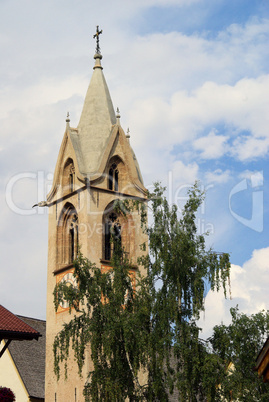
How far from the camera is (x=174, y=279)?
30.0 meters

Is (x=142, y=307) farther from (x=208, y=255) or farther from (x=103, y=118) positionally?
(x=103, y=118)

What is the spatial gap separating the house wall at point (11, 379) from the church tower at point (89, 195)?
1.86 metres

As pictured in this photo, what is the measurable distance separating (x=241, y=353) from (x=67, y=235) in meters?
15.0

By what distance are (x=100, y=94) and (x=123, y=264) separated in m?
20.1

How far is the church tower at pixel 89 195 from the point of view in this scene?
143 feet

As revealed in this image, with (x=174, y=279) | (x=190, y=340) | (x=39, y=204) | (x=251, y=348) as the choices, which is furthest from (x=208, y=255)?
(x=39, y=204)

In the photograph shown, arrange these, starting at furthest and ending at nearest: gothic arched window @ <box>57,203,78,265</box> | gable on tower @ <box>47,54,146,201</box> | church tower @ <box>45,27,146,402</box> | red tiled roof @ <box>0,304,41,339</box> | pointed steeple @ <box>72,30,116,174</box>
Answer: pointed steeple @ <box>72,30,116,174</box> < gable on tower @ <box>47,54,146,201</box> < gothic arched window @ <box>57,203,78,265</box> < church tower @ <box>45,27,146,402</box> < red tiled roof @ <box>0,304,41,339</box>

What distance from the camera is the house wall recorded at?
43.6 m

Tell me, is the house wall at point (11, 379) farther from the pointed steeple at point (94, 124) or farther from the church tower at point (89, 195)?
the pointed steeple at point (94, 124)

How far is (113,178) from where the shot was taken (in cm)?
4672

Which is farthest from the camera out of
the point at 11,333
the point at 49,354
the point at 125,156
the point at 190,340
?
the point at 125,156

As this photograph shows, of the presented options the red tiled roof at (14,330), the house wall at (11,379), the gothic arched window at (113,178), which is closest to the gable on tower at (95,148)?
the gothic arched window at (113,178)

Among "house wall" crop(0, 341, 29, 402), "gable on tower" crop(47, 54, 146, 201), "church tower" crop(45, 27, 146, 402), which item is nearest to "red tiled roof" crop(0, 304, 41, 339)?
"church tower" crop(45, 27, 146, 402)

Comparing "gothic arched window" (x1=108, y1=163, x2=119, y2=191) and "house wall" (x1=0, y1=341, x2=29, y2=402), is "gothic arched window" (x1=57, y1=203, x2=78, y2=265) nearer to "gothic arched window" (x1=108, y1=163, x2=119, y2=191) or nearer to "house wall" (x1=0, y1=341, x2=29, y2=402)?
"gothic arched window" (x1=108, y1=163, x2=119, y2=191)
